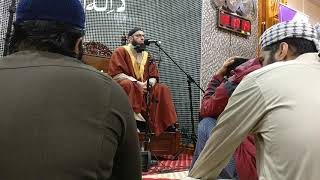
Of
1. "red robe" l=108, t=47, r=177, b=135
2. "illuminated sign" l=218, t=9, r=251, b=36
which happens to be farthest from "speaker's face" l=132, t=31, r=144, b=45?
"illuminated sign" l=218, t=9, r=251, b=36

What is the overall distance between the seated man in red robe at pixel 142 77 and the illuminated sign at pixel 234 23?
2.17 metres

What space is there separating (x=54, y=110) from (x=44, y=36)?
19 cm

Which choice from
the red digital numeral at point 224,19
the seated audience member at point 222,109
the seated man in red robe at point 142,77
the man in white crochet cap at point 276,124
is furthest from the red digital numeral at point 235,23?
the man in white crochet cap at point 276,124

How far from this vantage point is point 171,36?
6238 millimetres

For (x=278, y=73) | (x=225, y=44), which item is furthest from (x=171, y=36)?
(x=278, y=73)

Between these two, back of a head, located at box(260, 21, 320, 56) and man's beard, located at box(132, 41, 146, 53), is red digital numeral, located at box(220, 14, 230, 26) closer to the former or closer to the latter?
man's beard, located at box(132, 41, 146, 53)

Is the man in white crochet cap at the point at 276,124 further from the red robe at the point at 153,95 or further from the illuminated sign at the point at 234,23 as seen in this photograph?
the illuminated sign at the point at 234,23

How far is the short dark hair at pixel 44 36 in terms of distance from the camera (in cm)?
91

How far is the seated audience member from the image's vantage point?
5.21ft

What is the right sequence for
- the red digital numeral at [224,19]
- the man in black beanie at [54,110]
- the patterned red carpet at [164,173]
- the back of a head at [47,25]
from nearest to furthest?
the man in black beanie at [54,110] < the back of a head at [47,25] < the patterned red carpet at [164,173] < the red digital numeral at [224,19]

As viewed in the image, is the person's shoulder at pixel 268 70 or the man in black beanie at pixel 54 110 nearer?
the man in black beanie at pixel 54 110

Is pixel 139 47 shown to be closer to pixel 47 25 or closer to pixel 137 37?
pixel 137 37

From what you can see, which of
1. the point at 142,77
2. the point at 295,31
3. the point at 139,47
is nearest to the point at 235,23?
the point at 142,77

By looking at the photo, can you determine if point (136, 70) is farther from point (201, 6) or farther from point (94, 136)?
point (94, 136)
